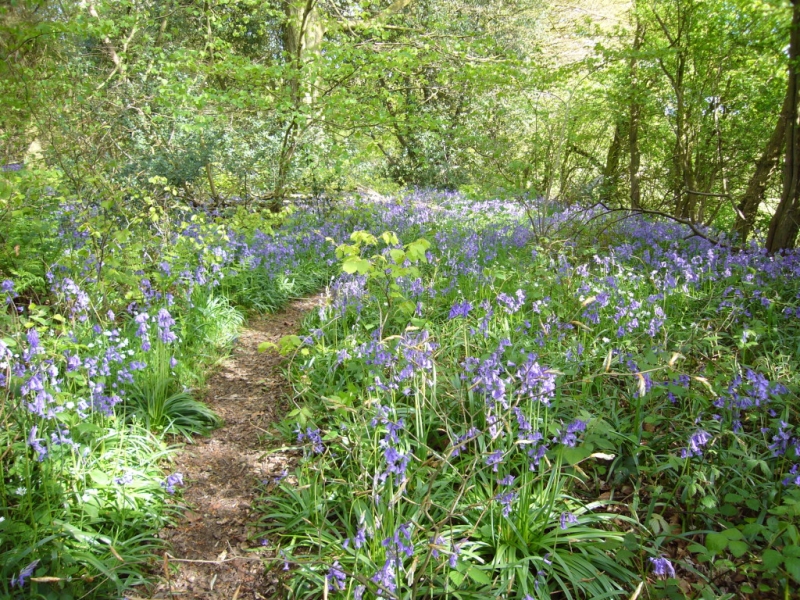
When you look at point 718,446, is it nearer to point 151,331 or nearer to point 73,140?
point 151,331

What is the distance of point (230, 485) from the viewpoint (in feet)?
9.86

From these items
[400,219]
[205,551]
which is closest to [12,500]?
[205,551]

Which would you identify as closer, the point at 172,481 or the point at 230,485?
the point at 172,481

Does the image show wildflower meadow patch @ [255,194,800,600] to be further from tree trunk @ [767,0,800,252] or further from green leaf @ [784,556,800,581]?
tree trunk @ [767,0,800,252]

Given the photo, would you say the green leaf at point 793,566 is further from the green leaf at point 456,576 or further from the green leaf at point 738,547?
the green leaf at point 456,576

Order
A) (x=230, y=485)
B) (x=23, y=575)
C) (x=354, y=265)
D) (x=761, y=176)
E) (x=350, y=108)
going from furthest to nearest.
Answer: (x=350, y=108) → (x=761, y=176) → (x=230, y=485) → (x=354, y=265) → (x=23, y=575)

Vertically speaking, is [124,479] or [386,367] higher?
[386,367]

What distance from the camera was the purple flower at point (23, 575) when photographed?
1864mm

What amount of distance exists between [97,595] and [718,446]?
3.19m

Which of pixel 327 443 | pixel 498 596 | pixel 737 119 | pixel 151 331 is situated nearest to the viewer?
pixel 498 596

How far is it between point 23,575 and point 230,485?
1.19m

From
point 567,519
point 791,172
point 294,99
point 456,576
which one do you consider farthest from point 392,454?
point 294,99

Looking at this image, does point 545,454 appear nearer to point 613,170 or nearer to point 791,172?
point 791,172

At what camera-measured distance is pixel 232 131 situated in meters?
8.91
